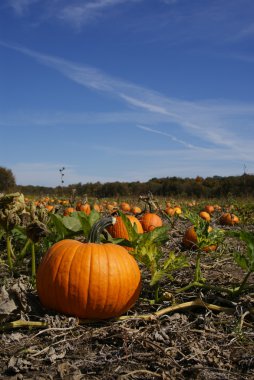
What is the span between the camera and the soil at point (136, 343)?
7.50ft

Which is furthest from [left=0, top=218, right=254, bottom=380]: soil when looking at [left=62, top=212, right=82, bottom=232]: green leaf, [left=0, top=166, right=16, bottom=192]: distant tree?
[left=0, top=166, right=16, bottom=192]: distant tree

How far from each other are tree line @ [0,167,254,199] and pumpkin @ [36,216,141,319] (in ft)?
60.1

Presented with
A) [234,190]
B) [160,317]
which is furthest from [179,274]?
[234,190]

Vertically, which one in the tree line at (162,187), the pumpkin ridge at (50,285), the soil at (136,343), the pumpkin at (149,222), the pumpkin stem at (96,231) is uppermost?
the tree line at (162,187)

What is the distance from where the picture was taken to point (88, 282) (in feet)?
9.69

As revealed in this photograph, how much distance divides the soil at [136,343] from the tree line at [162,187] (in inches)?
725

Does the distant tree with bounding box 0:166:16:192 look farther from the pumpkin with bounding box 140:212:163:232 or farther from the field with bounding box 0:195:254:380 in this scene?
the field with bounding box 0:195:254:380

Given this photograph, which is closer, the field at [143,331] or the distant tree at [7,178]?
the field at [143,331]

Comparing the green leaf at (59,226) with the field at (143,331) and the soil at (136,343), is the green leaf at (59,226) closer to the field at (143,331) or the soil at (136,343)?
the field at (143,331)

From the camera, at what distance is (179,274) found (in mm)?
3914

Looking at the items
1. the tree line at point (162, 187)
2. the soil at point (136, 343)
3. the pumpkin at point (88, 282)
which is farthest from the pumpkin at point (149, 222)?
the tree line at point (162, 187)

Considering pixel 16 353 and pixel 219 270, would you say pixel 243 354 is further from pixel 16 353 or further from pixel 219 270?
pixel 219 270

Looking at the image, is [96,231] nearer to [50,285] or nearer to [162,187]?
[50,285]

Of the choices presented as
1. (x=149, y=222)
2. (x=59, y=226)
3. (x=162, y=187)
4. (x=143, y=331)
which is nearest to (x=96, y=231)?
(x=59, y=226)
